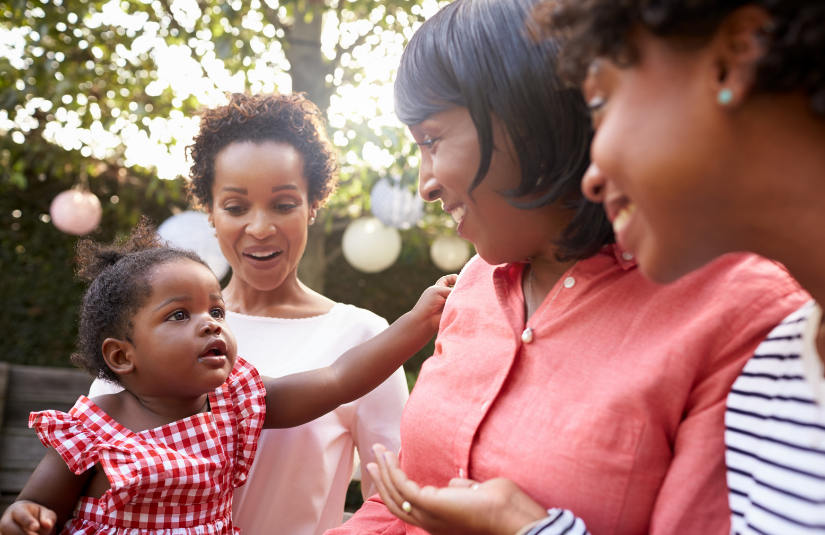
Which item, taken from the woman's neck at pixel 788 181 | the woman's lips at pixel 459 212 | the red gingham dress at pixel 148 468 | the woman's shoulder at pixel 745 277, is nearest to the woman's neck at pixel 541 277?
the woman's lips at pixel 459 212

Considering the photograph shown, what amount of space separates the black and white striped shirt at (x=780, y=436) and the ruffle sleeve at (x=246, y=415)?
1424mm

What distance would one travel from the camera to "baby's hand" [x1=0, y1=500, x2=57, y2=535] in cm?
164

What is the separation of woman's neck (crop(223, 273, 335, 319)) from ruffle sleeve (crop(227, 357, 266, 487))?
452 millimetres

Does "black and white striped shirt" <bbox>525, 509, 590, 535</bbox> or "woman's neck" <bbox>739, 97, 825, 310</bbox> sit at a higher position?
"woman's neck" <bbox>739, 97, 825, 310</bbox>

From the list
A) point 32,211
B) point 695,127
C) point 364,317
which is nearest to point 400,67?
point 695,127

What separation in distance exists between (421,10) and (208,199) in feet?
11.4

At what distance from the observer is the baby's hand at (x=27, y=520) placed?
64.6 inches

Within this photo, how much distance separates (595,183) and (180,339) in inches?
55.4

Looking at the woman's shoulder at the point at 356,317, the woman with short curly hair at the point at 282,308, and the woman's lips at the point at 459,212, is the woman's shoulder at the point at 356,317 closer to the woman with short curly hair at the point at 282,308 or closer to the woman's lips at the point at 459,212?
the woman with short curly hair at the point at 282,308

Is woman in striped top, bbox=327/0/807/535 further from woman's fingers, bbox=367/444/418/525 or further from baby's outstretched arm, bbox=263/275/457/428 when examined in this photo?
baby's outstretched arm, bbox=263/275/457/428

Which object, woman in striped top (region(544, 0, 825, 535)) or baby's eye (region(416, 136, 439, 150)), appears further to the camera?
baby's eye (region(416, 136, 439, 150))

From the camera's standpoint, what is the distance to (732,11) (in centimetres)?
81

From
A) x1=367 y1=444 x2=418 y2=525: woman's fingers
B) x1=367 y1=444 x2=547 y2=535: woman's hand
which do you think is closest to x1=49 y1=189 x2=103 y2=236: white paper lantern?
x1=367 y1=444 x2=418 y2=525: woman's fingers

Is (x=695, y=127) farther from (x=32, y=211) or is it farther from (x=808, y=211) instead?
(x=32, y=211)
